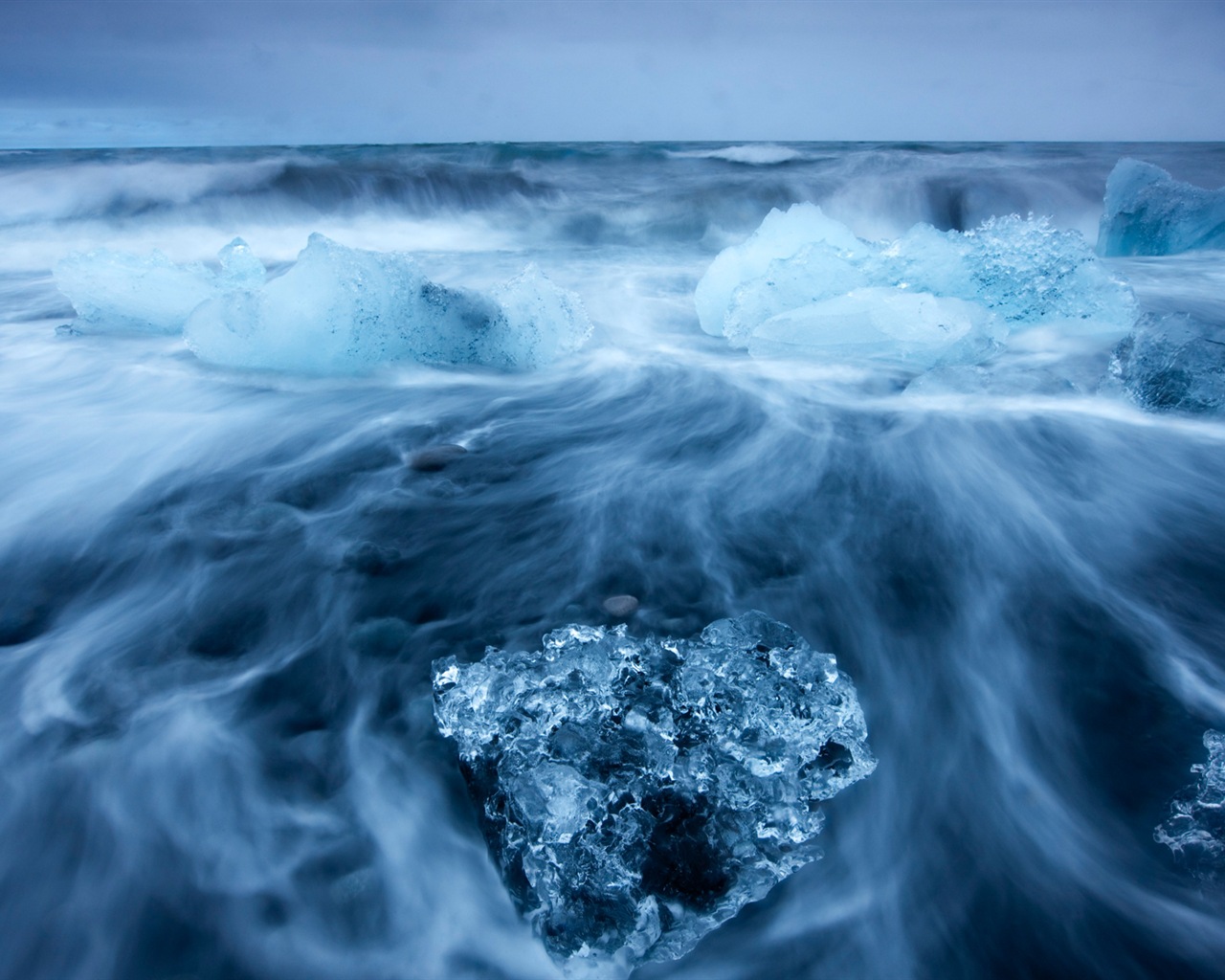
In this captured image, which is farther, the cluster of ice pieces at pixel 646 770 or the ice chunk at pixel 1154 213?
the ice chunk at pixel 1154 213

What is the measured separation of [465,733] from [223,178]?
13.3 metres

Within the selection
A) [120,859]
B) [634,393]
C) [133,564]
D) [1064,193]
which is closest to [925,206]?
[1064,193]

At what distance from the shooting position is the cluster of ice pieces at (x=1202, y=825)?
1.73 m

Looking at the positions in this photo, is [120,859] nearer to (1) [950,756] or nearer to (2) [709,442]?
(1) [950,756]

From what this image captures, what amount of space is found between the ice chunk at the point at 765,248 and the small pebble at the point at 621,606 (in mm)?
3359

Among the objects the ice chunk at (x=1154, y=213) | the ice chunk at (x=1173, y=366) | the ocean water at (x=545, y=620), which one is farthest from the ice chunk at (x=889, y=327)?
the ice chunk at (x=1154, y=213)

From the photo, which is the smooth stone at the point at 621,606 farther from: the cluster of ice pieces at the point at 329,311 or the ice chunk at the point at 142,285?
the ice chunk at the point at 142,285

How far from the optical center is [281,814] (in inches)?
76.1

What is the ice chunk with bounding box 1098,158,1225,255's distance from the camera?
7.47m

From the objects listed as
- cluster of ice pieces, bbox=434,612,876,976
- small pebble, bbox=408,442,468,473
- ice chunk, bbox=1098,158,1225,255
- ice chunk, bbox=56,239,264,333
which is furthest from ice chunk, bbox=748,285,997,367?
ice chunk, bbox=1098,158,1225,255

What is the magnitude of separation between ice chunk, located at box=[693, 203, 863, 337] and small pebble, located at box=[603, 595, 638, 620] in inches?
132

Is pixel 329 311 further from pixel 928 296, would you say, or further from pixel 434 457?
pixel 928 296

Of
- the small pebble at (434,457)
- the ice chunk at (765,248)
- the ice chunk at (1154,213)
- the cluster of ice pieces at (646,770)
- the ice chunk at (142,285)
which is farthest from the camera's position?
the ice chunk at (1154,213)

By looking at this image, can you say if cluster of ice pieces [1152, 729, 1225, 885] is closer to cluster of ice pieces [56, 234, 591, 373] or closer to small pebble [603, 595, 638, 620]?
small pebble [603, 595, 638, 620]
